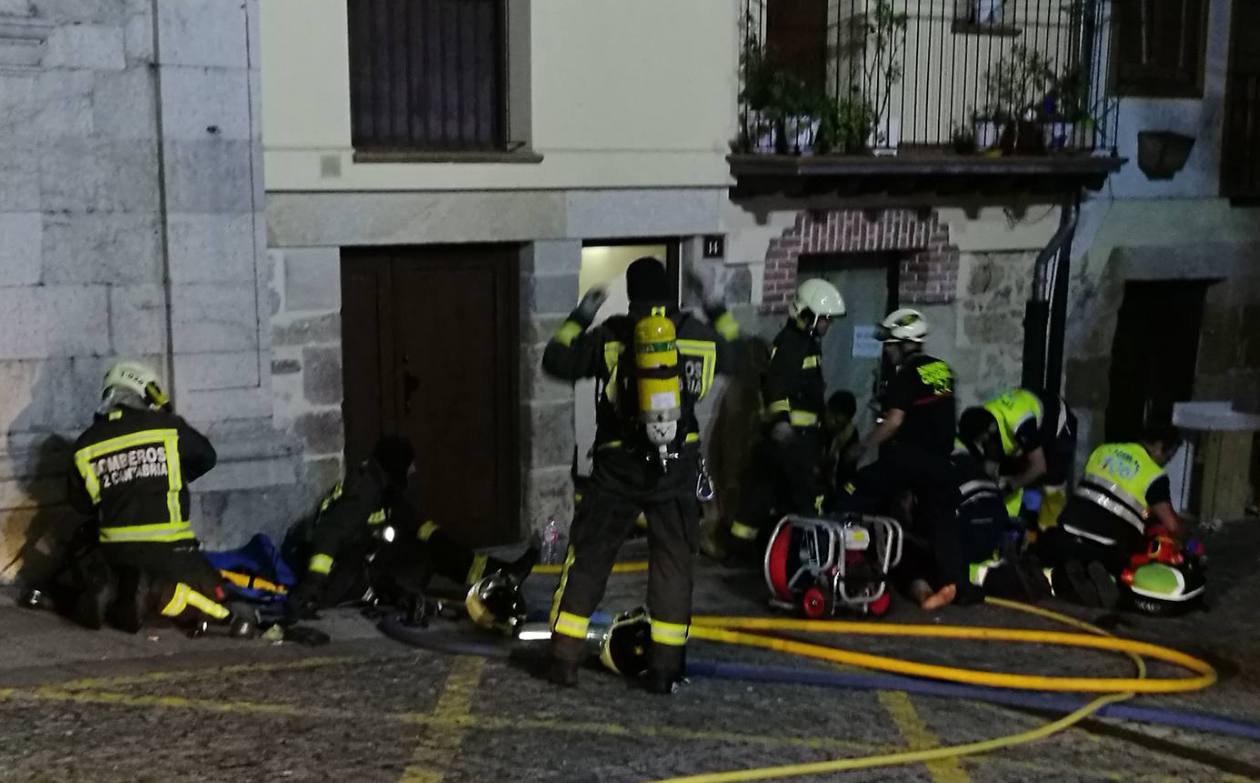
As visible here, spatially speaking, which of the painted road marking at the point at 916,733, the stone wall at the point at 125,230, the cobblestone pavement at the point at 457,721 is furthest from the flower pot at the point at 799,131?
the painted road marking at the point at 916,733

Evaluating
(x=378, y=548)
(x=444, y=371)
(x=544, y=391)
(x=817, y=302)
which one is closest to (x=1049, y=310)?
(x=817, y=302)

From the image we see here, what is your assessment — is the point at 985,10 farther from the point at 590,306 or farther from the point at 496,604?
the point at 496,604

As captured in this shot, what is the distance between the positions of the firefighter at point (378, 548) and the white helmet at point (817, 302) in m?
2.46

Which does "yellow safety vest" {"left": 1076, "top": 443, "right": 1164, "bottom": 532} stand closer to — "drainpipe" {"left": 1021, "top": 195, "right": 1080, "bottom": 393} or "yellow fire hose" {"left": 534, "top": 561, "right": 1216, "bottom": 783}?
"yellow fire hose" {"left": 534, "top": 561, "right": 1216, "bottom": 783}

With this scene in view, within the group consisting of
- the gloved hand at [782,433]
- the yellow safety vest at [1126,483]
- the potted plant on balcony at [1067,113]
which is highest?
the potted plant on balcony at [1067,113]

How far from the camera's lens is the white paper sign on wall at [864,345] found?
1068 centimetres

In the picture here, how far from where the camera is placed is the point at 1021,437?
8.97 m

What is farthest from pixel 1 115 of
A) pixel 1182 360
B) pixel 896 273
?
pixel 1182 360

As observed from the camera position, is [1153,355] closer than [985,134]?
No

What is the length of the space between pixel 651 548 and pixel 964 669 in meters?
1.69

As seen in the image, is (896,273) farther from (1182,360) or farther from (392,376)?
(392,376)

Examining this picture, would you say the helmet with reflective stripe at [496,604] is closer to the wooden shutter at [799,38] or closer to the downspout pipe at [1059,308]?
the wooden shutter at [799,38]

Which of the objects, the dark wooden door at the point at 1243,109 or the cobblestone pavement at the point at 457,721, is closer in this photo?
the cobblestone pavement at the point at 457,721

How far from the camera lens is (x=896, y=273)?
10.8 metres
